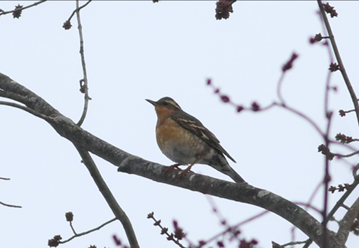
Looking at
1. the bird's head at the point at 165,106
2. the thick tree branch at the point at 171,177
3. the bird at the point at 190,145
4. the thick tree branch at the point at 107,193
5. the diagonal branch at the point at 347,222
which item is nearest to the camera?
the diagonal branch at the point at 347,222

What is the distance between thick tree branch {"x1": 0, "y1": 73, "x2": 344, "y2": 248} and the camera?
13.6 ft

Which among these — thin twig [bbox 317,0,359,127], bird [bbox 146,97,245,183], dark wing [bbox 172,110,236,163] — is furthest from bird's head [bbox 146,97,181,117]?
thin twig [bbox 317,0,359,127]

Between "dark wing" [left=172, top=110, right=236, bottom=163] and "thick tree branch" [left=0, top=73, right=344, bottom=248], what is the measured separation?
2364mm

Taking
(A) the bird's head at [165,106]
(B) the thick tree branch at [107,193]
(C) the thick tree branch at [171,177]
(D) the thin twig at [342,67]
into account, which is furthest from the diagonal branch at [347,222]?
(A) the bird's head at [165,106]

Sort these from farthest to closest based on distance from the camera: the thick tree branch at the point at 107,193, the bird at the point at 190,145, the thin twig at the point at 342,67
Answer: the bird at the point at 190,145
the thick tree branch at the point at 107,193
the thin twig at the point at 342,67

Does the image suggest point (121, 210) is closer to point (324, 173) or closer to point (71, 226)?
point (71, 226)

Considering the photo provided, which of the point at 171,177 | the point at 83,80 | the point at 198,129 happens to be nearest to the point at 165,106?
the point at 198,129

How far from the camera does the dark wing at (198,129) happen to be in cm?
A: 834

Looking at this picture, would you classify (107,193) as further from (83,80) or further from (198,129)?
(198,129)

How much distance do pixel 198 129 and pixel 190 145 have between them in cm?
41

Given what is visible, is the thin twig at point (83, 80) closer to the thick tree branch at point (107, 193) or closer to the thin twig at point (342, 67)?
the thick tree branch at point (107, 193)

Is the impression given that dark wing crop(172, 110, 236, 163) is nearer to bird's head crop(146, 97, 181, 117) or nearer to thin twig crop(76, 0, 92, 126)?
bird's head crop(146, 97, 181, 117)

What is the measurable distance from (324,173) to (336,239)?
2.17 m

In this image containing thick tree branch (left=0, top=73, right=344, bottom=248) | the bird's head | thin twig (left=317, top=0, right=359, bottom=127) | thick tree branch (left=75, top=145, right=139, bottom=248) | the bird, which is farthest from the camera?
the bird's head
